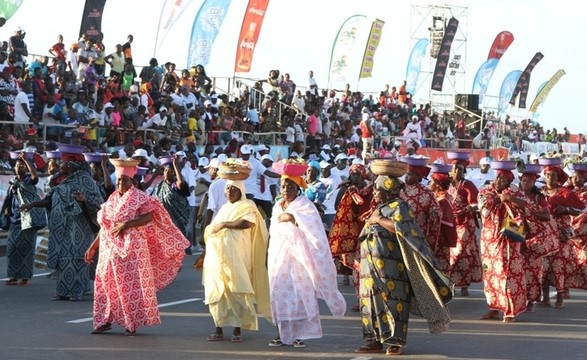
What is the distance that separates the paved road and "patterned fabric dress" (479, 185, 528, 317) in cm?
24

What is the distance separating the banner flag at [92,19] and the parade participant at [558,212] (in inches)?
591

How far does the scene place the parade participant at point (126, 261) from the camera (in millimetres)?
11492

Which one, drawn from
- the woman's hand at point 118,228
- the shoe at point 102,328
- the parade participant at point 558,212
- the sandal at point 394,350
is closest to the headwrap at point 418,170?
the parade participant at point 558,212

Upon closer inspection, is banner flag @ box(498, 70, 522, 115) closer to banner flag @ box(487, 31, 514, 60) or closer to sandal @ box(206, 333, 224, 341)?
banner flag @ box(487, 31, 514, 60)

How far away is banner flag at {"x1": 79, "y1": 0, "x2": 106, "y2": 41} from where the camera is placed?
27656 mm

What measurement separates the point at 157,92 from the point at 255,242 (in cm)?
1665

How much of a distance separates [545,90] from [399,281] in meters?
58.3

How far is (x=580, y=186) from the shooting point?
15609 millimetres

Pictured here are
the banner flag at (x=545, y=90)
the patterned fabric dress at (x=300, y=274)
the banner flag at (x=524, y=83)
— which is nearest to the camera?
the patterned fabric dress at (x=300, y=274)

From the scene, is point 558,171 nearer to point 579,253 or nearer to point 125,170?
point 579,253

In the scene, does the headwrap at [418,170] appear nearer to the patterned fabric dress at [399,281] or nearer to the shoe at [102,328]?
the patterned fabric dress at [399,281]

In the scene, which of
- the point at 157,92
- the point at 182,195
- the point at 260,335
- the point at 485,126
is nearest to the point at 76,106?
the point at 157,92

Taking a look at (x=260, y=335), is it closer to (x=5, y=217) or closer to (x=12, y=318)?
(x=12, y=318)

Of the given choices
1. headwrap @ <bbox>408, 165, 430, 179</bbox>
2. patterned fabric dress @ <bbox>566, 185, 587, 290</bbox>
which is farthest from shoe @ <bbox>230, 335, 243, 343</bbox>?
patterned fabric dress @ <bbox>566, 185, 587, 290</bbox>
